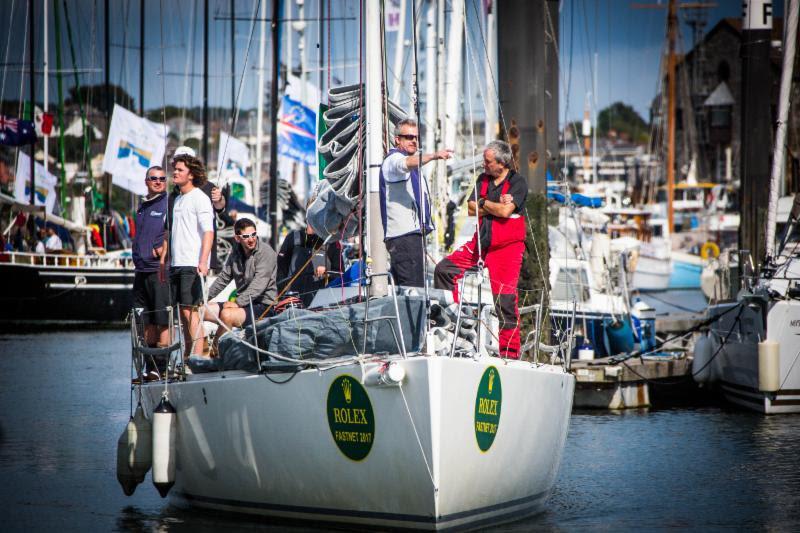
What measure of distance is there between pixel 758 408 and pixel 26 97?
2844 cm

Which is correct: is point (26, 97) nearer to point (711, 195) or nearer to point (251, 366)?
point (251, 366)

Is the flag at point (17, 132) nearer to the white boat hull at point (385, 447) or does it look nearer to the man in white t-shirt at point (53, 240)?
the man in white t-shirt at point (53, 240)

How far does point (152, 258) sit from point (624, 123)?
15483cm

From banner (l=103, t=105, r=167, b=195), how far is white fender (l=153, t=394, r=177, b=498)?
58.6ft

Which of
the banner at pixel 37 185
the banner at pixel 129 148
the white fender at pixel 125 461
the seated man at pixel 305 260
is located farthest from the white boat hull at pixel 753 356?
the banner at pixel 37 185

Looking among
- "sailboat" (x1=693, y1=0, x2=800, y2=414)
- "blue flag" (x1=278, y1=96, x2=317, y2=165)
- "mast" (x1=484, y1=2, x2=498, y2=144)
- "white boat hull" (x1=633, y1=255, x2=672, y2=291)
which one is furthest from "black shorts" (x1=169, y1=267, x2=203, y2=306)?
"white boat hull" (x1=633, y1=255, x2=672, y2=291)

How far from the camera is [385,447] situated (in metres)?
7.26

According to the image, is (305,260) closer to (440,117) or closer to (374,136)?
(374,136)

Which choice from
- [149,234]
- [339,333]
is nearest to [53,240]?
[149,234]

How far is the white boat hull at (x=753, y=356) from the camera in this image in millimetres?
13602

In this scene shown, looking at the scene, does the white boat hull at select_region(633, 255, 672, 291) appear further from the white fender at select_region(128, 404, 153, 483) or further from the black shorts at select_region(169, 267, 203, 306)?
the white fender at select_region(128, 404, 153, 483)

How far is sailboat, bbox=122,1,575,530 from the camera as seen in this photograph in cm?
718

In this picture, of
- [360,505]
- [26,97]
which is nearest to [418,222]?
[360,505]

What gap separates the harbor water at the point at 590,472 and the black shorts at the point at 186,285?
1598 mm
